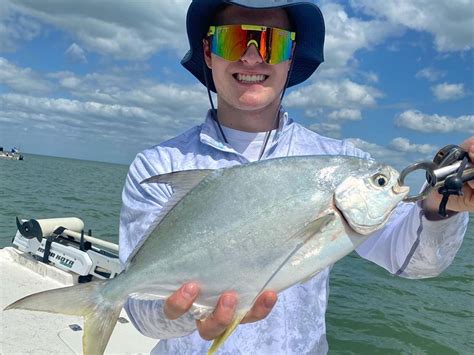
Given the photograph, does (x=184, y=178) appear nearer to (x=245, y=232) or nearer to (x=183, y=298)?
(x=245, y=232)

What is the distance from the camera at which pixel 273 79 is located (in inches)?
96.9

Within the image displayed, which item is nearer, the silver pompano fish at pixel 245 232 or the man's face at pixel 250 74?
the silver pompano fish at pixel 245 232

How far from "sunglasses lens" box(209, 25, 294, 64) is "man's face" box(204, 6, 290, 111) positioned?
30mm

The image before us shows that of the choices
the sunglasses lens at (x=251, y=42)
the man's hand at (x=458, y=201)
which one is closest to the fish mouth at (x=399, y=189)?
the man's hand at (x=458, y=201)

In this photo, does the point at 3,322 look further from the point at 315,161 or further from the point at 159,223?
the point at 315,161

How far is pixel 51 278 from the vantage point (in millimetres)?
6605

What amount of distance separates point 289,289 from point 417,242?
631 millimetres

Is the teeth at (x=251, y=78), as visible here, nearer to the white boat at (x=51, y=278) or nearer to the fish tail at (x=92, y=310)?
the fish tail at (x=92, y=310)

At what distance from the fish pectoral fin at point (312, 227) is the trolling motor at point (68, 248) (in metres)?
4.58

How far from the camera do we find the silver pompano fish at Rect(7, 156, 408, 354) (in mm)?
1772

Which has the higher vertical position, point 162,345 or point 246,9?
point 246,9

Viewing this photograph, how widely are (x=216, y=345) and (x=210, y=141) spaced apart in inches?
41.2

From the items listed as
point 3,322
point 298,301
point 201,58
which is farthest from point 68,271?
point 298,301

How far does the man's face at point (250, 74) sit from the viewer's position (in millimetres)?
2414
